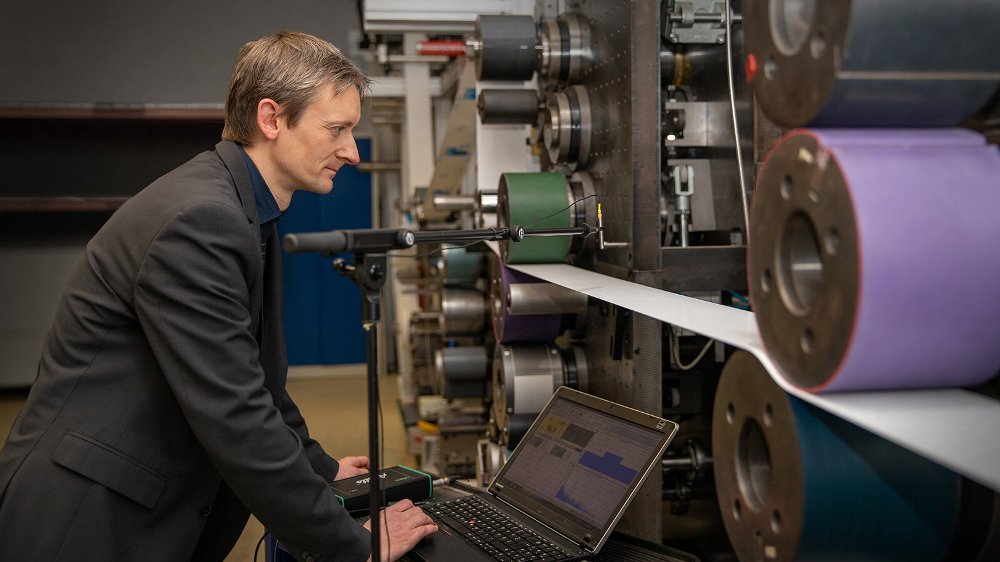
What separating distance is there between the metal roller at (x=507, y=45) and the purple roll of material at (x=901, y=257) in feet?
5.03

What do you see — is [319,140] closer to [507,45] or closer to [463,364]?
[507,45]

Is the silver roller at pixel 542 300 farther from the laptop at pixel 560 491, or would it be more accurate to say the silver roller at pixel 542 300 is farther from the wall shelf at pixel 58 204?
the wall shelf at pixel 58 204

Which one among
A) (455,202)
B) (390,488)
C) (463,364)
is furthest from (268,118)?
(455,202)

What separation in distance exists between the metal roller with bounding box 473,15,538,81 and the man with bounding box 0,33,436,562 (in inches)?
34.3

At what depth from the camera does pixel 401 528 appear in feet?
4.33

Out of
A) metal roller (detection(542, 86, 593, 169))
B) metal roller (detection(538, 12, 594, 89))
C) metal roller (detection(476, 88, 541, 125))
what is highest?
metal roller (detection(538, 12, 594, 89))

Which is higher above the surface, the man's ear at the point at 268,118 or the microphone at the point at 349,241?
the man's ear at the point at 268,118

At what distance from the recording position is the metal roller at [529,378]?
2.15 metres

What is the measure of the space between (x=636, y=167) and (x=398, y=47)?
461 cm

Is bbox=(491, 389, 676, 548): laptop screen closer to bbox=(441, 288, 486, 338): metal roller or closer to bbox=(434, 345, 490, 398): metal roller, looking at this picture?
bbox=(434, 345, 490, 398): metal roller

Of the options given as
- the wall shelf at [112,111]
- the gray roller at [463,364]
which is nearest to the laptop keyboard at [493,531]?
the gray roller at [463,364]

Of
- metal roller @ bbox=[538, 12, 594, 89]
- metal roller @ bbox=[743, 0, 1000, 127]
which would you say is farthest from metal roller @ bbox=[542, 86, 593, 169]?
metal roller @ bbox=[743, 0, 1000, 127]

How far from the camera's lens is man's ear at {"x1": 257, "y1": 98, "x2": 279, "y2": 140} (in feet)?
4.50

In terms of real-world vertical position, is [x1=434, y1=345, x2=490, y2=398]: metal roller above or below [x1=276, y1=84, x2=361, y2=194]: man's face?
below
